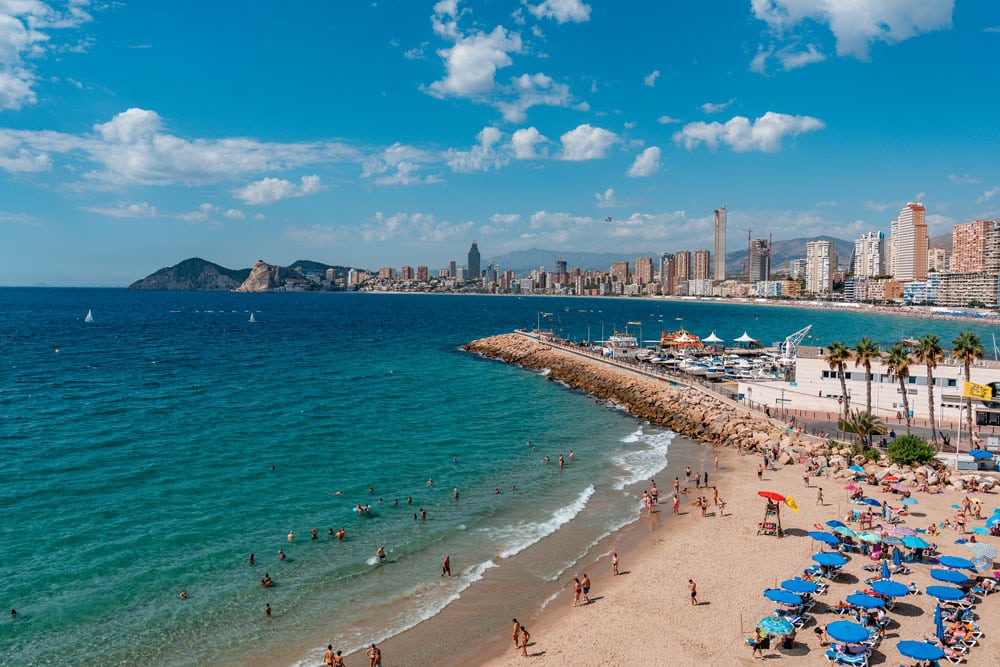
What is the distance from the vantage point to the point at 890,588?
20250mm

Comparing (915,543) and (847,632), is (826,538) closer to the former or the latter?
(915,543)

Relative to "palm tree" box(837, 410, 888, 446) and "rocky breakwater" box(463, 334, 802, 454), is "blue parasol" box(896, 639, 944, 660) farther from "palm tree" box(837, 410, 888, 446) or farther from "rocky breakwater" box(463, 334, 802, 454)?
"palm tree" box(837, 410, 888, 446)

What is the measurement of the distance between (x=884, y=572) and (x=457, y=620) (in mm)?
15416

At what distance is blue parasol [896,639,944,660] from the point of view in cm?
1648

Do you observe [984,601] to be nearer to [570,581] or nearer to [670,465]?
[570,581]

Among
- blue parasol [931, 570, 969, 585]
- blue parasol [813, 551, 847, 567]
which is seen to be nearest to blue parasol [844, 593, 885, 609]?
blue parasol [813, 551, 847, 567]

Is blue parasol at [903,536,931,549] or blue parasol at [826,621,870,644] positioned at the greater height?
blue parasol at [903,536,931,549]

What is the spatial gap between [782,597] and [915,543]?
744 centimetres

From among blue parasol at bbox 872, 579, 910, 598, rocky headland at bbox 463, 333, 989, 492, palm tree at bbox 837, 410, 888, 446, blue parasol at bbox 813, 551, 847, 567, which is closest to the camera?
blue parasol at bbox 872, 579, 910, 598

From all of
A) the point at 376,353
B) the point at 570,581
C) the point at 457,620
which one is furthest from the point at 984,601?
the point at 376,353

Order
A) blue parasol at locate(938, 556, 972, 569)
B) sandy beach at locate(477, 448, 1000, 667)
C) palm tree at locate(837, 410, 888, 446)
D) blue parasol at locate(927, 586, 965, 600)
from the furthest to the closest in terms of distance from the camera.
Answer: palm tree at locate(837, 410, 888, 446)
blue parasol at locate(938, 556, 972, 569)
blue parasol at locate(927, 586, 965, 600)
sandy beach at locate(477, 448, 1000, 667)

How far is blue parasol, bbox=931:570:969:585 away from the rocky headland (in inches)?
472

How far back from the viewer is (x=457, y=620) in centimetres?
2114

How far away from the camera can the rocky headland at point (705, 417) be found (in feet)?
112
